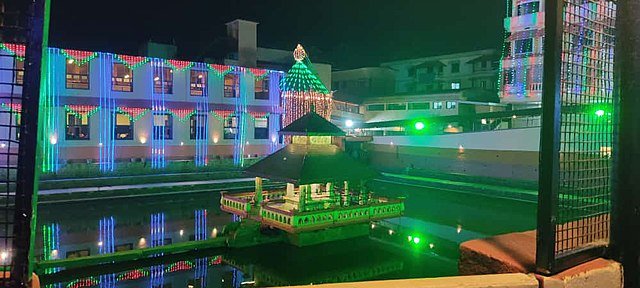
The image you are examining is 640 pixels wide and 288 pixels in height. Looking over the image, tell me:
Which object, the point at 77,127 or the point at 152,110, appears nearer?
the point at 77,127

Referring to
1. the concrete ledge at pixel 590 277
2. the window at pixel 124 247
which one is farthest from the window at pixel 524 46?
the concrete ledge at pixel 590 277

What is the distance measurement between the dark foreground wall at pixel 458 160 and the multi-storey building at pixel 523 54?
2.96 metres

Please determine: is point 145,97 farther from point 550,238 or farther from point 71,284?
point 550,238

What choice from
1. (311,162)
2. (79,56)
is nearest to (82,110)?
(79,56)

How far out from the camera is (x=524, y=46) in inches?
950

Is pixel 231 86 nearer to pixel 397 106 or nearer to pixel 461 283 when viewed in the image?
pixel 397 106

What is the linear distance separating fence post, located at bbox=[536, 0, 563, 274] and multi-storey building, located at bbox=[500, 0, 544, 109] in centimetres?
2272

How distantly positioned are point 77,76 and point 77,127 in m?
2.25

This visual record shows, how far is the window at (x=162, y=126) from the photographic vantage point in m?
24.3

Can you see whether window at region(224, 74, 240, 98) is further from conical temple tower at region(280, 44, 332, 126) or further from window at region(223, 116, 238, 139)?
conical temple tower at region(280, 44, 332, 126)

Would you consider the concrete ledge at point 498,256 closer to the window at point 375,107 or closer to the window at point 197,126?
the window at point 197,126

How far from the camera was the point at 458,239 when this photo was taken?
15312 mm

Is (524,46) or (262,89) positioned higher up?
(524,46)

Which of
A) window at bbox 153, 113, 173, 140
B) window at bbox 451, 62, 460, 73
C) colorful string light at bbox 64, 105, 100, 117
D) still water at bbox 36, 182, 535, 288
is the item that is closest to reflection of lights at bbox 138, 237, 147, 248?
still water at bbox 36, 182, 535, 288
